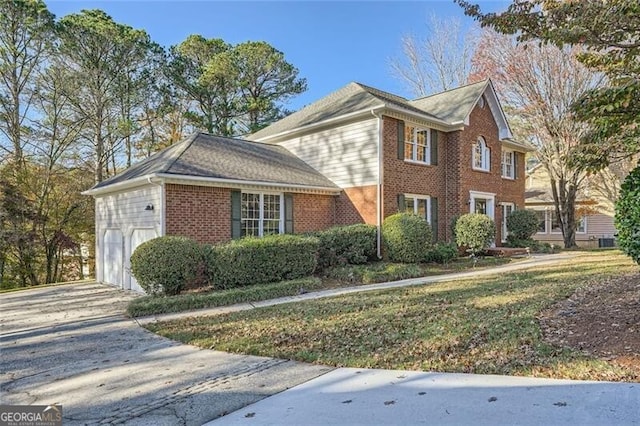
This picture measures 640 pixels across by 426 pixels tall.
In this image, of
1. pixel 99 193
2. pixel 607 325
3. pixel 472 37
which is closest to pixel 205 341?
pixel 607 325

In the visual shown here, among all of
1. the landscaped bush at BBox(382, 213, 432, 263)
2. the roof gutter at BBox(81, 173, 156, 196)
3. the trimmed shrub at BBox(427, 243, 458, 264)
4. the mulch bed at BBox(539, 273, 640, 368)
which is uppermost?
the roof gutter at BBox(81, 173, 156, 196)

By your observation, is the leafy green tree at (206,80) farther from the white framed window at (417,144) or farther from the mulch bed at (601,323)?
the mulch bed at (601,323)

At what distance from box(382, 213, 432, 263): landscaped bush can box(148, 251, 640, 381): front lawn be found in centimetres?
357

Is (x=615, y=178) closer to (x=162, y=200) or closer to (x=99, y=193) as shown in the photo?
(x=162, y=200)

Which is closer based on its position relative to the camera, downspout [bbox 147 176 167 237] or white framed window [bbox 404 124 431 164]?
downspout [bbox 147 176 167 237]

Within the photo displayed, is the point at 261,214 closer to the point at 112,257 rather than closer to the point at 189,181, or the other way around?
the point at 189,181

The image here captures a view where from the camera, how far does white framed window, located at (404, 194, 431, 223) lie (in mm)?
14894

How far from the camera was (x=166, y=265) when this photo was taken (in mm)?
9078

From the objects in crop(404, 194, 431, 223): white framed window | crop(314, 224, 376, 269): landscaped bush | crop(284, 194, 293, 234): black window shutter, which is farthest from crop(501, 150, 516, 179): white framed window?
crop(284, 194, 293, 234): black window shutter

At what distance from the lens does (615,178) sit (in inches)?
868

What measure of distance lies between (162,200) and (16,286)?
538 inches

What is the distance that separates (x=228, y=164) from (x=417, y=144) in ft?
24.0

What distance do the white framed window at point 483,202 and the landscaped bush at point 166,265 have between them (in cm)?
1208

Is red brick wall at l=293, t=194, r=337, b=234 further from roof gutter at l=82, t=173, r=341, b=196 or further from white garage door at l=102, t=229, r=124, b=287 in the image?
white garage door at l=102, t=229, r=124, b=287
